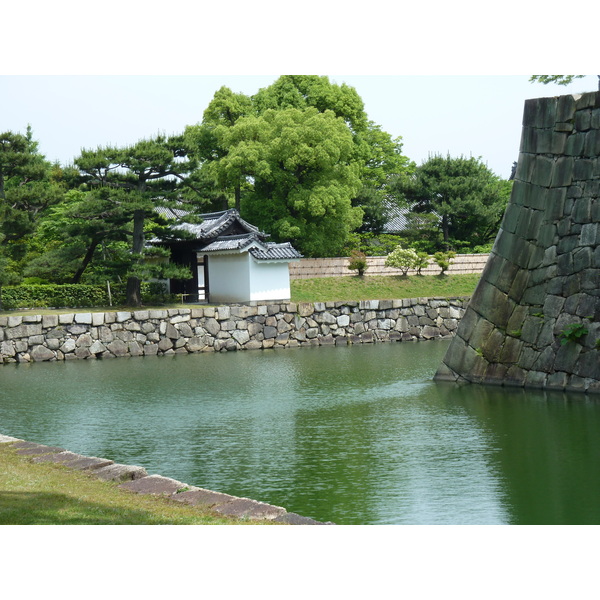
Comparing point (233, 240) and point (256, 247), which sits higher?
point (233, 240)

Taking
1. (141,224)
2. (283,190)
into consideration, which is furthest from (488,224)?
(141,224)

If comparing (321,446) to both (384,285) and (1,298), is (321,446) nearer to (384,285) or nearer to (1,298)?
(1,298)

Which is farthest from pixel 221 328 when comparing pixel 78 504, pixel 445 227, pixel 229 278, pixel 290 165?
pixel 78 504

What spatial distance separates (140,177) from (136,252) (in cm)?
244

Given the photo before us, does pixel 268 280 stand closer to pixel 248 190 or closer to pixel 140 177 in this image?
pixel 140 177

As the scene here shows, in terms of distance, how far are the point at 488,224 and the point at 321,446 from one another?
95.5 ft

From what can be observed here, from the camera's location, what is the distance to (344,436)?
11.2 metres

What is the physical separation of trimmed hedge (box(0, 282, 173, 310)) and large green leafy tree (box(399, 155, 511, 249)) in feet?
50.9

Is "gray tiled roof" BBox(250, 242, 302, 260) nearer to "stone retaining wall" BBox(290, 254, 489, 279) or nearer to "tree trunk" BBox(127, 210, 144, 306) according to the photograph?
"stone retaining wall" BBox(290, 254, 489, 279)

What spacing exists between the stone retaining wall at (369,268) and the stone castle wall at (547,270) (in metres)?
17.8

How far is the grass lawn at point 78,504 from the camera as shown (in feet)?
20.7

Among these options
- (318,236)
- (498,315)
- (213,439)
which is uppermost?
(318,236)

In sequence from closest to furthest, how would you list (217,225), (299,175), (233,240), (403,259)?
(233,240) < (217,225) < (403,259) < (299,175)

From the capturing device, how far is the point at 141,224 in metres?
26.2
